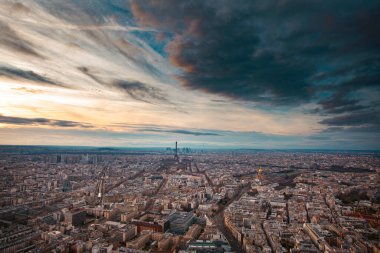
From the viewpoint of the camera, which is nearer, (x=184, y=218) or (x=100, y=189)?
(x=184, y=218)

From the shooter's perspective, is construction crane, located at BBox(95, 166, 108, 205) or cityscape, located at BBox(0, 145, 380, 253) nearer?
cityscape, located at BBox(0, 145, 380, 253)

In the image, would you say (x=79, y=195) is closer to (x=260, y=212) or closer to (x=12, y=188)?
(x=12, y=188)

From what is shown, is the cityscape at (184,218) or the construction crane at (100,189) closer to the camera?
the cityscape at (184,218)

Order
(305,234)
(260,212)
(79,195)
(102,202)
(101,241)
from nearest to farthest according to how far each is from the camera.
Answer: (101,241) < (305,234) < (260,212) < (102,202) < (79,195)

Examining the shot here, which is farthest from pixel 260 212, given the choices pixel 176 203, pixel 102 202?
pixel 102 202

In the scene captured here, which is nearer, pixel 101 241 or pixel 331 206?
pixel 101 241

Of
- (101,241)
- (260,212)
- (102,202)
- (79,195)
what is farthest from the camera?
(79,195)

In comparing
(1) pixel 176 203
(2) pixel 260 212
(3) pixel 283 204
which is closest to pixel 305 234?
(2) pixel 260 212

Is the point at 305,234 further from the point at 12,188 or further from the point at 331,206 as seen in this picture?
the point at 12,188

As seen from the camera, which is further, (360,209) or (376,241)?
(360,209)
